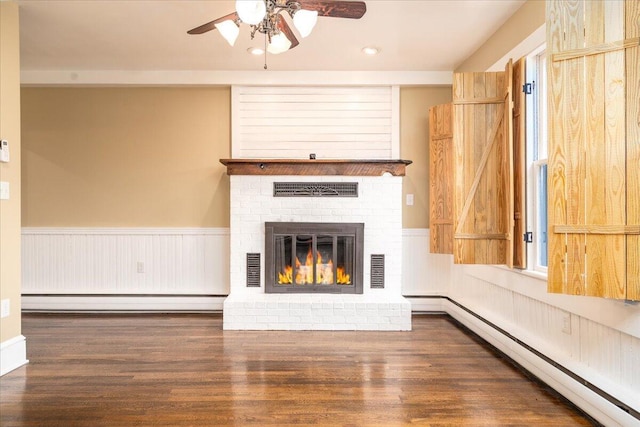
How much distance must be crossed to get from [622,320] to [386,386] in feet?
4.40

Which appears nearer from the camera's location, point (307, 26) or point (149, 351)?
point (307, 26)

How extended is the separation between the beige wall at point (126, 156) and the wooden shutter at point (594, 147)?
273 cm

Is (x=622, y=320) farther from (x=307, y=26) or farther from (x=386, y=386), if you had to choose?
(x=307, y=26)

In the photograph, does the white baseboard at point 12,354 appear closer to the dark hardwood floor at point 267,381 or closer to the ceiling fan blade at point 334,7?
the dark hardwood floor at point 267,381

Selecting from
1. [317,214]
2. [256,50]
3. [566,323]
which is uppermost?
[256,50]

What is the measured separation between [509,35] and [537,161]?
3.56 feet

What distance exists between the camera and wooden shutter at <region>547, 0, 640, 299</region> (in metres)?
1.80

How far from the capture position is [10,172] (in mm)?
2910

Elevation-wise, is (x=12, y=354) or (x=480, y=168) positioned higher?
(x=480, y=168)

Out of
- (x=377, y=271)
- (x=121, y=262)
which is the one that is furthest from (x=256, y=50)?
(x=121, y=262)

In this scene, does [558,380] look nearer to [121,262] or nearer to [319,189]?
[319,189]

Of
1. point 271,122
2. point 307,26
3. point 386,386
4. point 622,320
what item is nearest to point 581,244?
point 622,320

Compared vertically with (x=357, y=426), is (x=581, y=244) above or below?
above

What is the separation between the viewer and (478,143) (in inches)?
126
